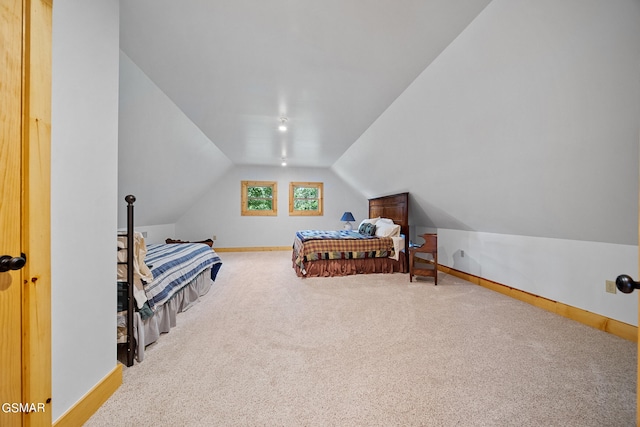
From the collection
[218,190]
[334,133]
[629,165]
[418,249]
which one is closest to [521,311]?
[418,249]

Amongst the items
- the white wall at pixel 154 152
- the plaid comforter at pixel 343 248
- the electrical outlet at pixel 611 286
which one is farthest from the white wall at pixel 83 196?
the electrical outlet at pixel 611 286

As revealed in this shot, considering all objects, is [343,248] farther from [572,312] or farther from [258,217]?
[258,217]

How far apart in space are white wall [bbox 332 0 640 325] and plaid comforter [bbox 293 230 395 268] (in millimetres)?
1293

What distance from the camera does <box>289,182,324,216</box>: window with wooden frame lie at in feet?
23.7

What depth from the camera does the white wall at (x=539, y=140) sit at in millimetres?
1479

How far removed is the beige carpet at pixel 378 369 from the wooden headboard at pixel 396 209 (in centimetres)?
196

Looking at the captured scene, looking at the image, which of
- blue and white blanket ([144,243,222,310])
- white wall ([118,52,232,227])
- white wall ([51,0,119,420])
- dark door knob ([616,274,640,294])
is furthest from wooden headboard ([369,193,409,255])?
white wall ([51,0,119,420])

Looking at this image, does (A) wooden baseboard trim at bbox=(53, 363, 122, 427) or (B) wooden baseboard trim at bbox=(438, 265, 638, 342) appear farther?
(B) wooden baseboard trim at bbox=(438, 265, 638, 342)

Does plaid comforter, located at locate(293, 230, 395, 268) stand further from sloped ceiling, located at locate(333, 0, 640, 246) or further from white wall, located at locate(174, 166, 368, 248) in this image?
white wall, located at locate(174, 166, 368, 248)

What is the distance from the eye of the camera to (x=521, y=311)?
2727 mm

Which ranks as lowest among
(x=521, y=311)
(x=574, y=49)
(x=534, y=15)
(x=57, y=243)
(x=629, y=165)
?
(x=521, y=311)

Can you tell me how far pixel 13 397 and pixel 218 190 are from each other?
6.29 metres

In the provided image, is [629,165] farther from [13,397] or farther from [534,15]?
[13,397]

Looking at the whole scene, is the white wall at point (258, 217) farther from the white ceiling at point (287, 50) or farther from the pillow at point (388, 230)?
the white ceiling at point (287, 50)
